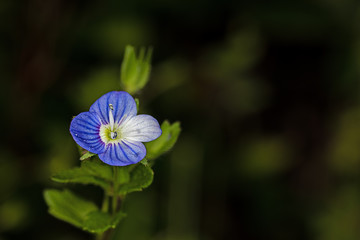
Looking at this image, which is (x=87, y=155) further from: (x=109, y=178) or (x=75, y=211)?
(x=75, y=211)

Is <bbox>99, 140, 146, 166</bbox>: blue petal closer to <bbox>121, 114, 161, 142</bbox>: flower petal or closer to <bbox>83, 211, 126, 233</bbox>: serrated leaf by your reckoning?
<bbox>121, 114, 161, 142</bbox>: flower petal

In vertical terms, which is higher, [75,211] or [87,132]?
[87,132]

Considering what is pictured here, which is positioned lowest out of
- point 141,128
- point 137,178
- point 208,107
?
point 137,178

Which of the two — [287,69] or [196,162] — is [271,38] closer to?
[287,69]

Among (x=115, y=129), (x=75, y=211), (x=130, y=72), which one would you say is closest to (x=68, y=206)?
(x=75, y=211)

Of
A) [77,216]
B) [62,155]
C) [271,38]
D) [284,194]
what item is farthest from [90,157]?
[271,38]

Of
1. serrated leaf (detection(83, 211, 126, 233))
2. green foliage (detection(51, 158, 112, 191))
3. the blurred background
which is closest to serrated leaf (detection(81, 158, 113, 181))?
green foliage (detection(51, 158, 112, 191))
